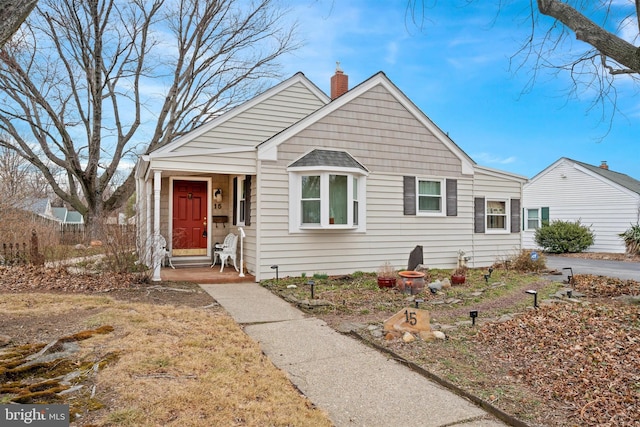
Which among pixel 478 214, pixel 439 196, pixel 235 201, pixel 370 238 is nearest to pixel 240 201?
pixel 235 201

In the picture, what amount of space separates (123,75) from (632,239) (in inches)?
957

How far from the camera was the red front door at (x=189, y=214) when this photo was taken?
11.5m

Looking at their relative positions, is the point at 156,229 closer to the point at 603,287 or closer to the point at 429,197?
the point at 429,197

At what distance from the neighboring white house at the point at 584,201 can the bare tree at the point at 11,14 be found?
70.8 feet

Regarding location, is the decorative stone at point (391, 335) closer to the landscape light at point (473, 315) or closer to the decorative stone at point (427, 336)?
the decorative stone at point (427, 336)

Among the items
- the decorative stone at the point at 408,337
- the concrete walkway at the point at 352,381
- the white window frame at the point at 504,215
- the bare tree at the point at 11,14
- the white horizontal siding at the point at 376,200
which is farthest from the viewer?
the white window frame at the point at 504,215

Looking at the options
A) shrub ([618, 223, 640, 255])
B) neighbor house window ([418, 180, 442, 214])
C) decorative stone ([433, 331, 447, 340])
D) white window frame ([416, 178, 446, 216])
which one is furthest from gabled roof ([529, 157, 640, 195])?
decorative stone ([433, 331, 447, 340])

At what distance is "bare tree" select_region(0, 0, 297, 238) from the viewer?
1781 cm

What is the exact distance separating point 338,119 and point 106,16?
13.8 meters

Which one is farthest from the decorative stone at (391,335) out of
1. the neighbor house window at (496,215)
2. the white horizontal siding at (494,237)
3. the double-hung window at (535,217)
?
the double-hung window at (535,217)

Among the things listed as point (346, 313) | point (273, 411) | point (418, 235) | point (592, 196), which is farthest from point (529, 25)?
point (592, 196)

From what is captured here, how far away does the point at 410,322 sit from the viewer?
5.29 metres

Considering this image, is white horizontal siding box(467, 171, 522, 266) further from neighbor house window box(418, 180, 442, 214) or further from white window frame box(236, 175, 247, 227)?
white window frame box(236, 175, 247, 227)

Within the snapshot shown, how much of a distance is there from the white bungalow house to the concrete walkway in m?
3.95
